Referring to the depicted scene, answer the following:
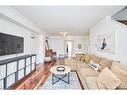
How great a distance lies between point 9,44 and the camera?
3590mm

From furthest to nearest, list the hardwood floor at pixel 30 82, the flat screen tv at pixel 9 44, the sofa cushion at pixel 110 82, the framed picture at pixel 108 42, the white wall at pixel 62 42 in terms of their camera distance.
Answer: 1. the white wall at pixel 62 42
2. the framed picture at pixel 108 42
3. the hardwood floor at pixel 30 82
4. the flat screen tv at pixel 9 44
5. the sofa cushion at pixel 110 82

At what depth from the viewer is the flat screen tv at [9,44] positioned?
3199 mm

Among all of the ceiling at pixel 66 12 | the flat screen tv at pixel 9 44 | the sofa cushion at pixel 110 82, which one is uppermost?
the ceiling at pixel 66 12

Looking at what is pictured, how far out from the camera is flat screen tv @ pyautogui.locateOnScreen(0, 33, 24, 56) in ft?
10.5

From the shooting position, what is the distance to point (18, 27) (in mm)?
4398

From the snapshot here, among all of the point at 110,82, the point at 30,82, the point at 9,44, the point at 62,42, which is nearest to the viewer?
the point at 110,82

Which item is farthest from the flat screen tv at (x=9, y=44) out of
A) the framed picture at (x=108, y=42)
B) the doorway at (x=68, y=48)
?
the doorway at (x=68, y=48)

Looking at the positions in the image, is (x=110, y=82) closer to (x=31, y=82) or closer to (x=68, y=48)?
(x=31, y=82)

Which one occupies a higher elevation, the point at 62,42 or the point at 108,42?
the point at 62,42

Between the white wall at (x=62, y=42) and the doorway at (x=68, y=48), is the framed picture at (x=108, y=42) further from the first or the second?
the doorway at (x=68, y=48)

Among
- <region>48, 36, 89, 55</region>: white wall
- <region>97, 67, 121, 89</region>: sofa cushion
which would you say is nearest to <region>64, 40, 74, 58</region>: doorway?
<region>48, 36, 89, 55</region>: white wall

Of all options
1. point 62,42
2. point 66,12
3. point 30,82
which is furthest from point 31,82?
point 62,42
